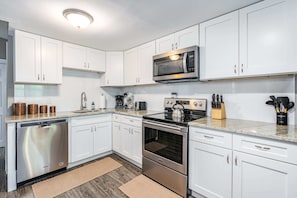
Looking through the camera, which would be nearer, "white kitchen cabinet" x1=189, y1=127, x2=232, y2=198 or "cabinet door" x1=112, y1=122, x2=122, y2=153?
"white kitchen cabinet" x1=189, y1=127, x2=232, y2=198

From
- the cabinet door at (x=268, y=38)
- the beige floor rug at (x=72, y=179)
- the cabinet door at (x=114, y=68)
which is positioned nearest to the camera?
the cabinet door at (x=268, y=38)

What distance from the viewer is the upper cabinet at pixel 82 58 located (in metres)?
2.92

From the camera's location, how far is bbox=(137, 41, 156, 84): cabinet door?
2833mm

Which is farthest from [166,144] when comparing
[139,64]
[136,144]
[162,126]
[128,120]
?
[139,64]

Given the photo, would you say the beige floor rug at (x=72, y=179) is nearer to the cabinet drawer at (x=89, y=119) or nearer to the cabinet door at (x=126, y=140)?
the cabinet door at (x=126, y=140)

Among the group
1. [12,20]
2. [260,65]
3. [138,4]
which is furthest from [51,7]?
[260,65]

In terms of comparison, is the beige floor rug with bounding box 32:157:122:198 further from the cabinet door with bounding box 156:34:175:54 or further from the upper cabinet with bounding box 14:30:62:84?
the cabinet door with bounding box 156:34:175:54

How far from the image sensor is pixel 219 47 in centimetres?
197

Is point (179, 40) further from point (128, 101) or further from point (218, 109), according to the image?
point (128, 101)

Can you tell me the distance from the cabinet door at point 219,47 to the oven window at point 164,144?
926mm

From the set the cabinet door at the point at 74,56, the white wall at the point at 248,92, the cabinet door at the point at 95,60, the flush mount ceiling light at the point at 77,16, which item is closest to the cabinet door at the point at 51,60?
the cabinet door at the point at 74,56

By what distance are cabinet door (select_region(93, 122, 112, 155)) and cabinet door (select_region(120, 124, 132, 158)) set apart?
14.0 inches

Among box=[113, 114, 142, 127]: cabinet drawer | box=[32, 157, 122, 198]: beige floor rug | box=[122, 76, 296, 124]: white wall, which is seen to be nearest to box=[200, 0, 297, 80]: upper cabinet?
box=[122, 76, 296, 124]: white wall

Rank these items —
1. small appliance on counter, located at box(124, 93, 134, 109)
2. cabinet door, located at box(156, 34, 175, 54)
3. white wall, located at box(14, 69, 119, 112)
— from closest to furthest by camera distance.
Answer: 1. cabinet door, located at box(156, 34, 175, 54)
2. white wall, located at box(14, 69, 119, 112)
3. small appliance on counter, located at box(124, 93, 134, 109)
